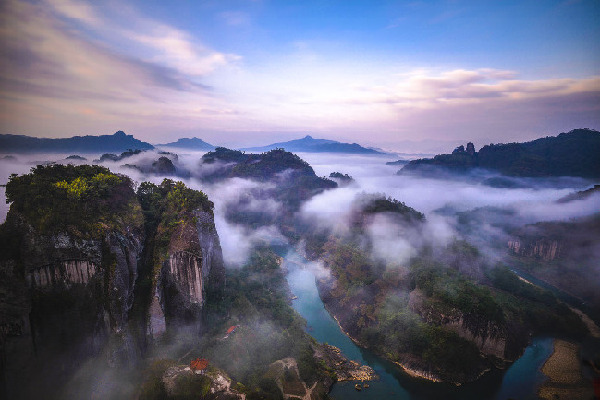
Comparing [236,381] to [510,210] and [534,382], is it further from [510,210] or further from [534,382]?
[510,210]

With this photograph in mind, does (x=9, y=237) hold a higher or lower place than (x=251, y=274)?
A: higher

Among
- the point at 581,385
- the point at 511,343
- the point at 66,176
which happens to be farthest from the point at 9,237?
the point at 581,385

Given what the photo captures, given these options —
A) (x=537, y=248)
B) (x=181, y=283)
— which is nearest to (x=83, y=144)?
(x=181, y=283)

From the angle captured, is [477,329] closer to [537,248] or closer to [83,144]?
[537,248]

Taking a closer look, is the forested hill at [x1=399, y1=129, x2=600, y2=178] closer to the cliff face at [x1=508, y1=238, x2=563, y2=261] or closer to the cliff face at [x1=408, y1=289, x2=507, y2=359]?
the cliff face at [x1=508, y1=238, x2=563, y2=261]

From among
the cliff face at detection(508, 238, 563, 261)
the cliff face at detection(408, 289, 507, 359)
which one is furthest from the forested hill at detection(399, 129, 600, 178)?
the cliff face at detection(408, 289, 507, 359)

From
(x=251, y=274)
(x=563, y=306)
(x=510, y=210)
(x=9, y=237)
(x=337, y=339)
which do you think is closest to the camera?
(x=9, y=237)
